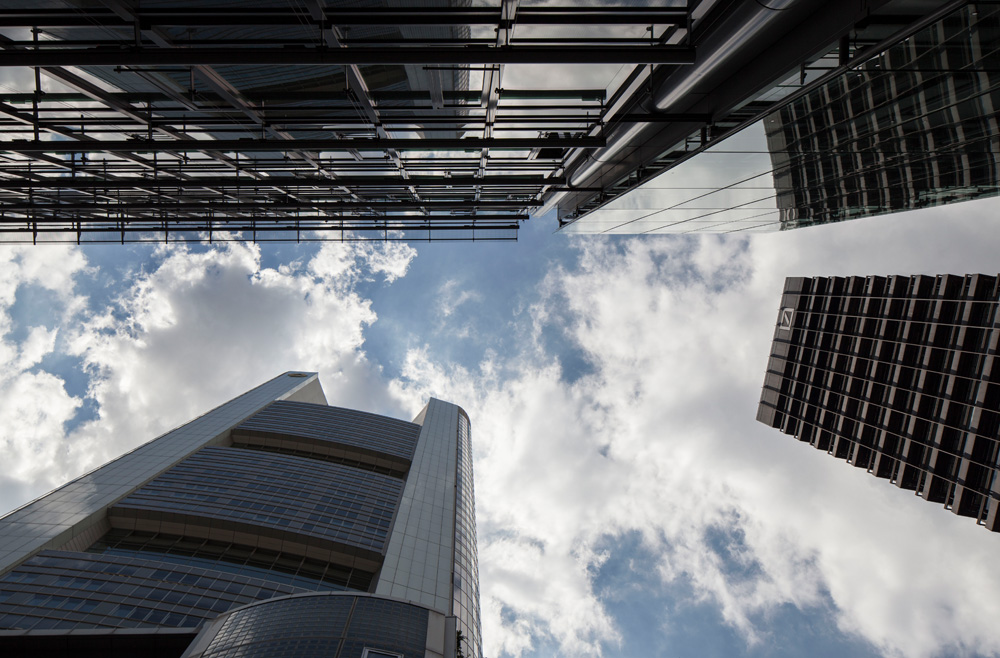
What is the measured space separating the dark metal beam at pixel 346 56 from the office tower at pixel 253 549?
94.1 feet

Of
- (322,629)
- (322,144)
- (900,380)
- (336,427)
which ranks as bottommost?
(336,427)

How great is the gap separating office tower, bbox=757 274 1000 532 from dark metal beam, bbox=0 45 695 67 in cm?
5615

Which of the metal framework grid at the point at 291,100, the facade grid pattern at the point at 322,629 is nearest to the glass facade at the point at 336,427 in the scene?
the facade grid pattern at the point at 322,629

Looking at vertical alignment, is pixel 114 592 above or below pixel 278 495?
above

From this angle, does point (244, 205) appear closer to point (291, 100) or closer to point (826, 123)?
point (291, 100)

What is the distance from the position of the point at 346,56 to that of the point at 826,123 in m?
11.4

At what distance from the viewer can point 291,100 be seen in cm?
1572

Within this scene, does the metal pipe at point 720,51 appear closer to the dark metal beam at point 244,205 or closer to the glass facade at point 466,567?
the dark metal beam at point 244,205

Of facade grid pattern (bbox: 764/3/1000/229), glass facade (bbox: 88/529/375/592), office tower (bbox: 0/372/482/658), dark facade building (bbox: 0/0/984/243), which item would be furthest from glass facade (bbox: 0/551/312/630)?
facade grid pattern (bbox: 764/3/1000/229)

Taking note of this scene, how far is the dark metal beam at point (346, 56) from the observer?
9.98 m

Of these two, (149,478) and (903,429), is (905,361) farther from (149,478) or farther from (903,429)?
(149,478)

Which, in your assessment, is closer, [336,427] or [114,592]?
[114,592]

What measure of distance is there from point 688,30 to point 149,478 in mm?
78196

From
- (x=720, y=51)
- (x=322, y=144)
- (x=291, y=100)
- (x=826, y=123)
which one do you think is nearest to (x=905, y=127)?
(x=826, y=123)
